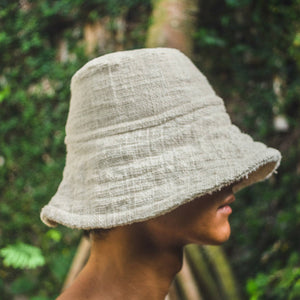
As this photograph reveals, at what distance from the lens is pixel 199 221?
144cm

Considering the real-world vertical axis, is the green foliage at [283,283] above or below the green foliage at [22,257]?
above

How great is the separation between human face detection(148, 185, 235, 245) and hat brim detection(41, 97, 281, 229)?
0.13 metres

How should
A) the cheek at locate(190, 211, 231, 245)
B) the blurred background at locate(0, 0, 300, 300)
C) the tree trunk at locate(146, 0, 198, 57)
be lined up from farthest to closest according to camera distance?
the blurred background at locate(0, 0, 300, 300), the tree trunk at locate(146, 0, 198, 57), the cheek at locate(190, 211, 231, 245)

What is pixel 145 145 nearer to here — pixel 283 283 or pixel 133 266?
pixel 133 266

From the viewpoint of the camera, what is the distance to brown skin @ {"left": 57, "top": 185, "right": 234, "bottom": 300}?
144cm

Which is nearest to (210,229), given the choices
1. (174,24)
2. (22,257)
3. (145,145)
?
(145,145)

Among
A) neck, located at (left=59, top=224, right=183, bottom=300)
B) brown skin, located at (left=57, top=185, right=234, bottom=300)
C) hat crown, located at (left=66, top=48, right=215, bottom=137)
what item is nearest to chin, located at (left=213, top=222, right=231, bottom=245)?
brown skin, located at (left=57, top=185, right=234, bottom=300)

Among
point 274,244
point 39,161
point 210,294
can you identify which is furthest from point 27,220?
point 274,244

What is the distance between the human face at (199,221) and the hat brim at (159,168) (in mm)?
126

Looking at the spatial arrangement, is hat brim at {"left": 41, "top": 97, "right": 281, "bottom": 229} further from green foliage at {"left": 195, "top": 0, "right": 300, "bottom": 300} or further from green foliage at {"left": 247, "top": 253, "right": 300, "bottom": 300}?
green foliage at {"left": 195, "top": 0, "right": 300, "bottom": 300}

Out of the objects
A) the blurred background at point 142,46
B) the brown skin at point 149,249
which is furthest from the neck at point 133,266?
the blurred background at point 142,46

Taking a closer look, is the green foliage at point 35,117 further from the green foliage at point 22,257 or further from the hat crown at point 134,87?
the hat crown at point 134,87

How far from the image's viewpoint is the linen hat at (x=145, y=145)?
1.36 metres

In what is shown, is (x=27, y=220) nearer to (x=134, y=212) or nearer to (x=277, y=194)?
(x=277, y=194)
